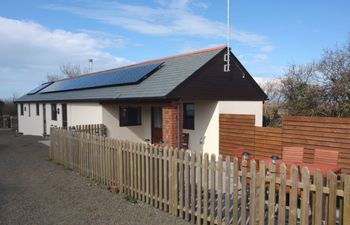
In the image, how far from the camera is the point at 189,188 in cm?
573

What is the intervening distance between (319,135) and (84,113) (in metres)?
11.3

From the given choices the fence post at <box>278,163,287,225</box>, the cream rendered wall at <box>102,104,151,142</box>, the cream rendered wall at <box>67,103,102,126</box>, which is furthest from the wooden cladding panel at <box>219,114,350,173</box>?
the cream rendered wall at <box>67,103,102,126</box>

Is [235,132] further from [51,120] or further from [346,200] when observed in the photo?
[51,120]

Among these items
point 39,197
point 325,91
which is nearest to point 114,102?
point 39,197

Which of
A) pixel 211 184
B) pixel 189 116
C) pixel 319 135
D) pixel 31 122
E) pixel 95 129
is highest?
pixel 189 116

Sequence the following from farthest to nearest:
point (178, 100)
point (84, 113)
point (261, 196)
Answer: point (84, 113), point (178, 100), point (261, 196)

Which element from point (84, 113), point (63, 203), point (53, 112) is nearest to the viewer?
point (63, 203)

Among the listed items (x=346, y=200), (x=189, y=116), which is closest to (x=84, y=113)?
(x=189, y=116)

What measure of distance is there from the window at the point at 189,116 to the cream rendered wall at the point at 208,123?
213 millimetres

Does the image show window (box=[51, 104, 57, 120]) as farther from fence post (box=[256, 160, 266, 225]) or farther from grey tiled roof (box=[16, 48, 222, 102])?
fence post (box=[256, 160, 266, 225])

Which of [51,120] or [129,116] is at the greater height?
[129,116]

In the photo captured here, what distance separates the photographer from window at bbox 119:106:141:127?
1432 centimetres

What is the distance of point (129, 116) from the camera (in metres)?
14.8

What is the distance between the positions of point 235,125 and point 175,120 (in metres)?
2.53
